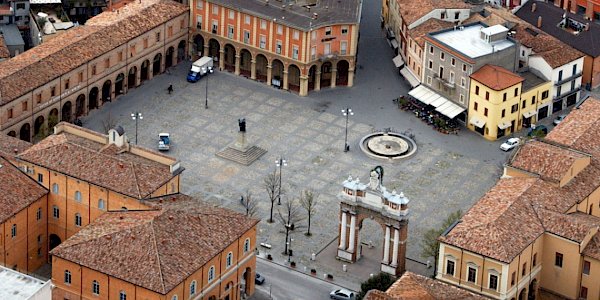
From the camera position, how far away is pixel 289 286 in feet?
643

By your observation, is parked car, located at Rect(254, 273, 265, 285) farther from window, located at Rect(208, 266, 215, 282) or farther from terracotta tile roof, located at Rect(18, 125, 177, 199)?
terracotta tile roof, located at Rect(18, 125, 177, 199)

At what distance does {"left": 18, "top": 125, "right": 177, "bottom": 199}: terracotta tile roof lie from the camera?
193500mm

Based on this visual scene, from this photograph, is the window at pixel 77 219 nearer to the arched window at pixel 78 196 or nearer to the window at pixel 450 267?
the arched window at pixel 78 196

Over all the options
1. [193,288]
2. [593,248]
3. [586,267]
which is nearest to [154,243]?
[193,288]

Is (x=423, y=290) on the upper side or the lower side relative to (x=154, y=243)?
lower

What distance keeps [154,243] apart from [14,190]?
22.5m

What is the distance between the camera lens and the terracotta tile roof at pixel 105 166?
193500 millimetres

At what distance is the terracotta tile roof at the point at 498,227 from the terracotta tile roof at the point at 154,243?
78.2ft

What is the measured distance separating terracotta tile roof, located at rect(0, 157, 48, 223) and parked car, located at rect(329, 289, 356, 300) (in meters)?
35.2

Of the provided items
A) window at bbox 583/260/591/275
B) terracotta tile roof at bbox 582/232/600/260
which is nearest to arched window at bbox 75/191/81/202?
terracotta tile roof at bbox 582/232/600/260

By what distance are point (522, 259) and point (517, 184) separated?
13.6m

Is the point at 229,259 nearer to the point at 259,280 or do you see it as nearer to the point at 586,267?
the point at 259,280

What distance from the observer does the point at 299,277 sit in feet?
650

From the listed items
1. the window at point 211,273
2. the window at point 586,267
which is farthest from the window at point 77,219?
the window at point 586,267
